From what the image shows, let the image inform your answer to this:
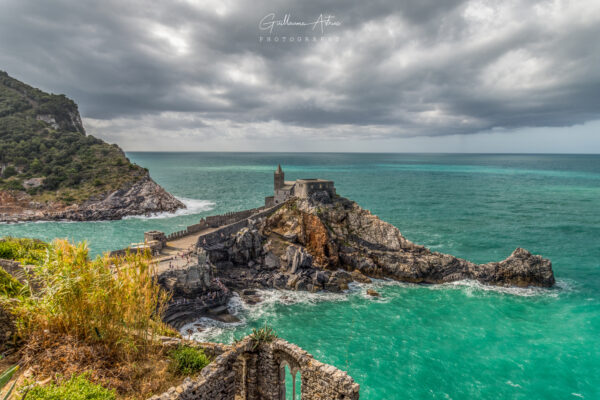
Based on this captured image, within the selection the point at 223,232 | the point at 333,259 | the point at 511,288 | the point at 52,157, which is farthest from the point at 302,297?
the point at 52,157

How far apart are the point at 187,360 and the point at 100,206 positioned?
7436cm

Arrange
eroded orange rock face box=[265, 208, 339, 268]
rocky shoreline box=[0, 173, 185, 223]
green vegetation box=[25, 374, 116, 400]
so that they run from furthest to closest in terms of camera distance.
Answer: rocky shoreline box=[0, 173, 185, 223]
eroded orange rock face box=[265, 208, 339, 268]
green vegetation box=[25, 374, 116, 400]

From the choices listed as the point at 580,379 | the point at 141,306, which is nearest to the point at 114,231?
the point at 141,306

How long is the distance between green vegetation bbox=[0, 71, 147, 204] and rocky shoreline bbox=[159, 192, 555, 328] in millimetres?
53695

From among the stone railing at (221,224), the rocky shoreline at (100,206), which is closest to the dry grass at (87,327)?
the stone railing at (221,224)

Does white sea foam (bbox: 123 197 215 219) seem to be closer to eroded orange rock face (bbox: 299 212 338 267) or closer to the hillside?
the hillside

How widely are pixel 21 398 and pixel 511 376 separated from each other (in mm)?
31138

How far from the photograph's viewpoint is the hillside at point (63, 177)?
226 feet

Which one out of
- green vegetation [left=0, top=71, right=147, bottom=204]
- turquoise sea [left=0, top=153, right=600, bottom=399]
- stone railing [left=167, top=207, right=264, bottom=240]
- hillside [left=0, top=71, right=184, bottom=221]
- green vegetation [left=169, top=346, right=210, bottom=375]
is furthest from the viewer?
green vegetation [left=0, top=71, right=147, bottom=204]

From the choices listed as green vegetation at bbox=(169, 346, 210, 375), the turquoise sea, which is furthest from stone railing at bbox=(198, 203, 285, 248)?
green vegetation at bbox=(169, 346, 210, 375)

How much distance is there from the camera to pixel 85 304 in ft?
31.0

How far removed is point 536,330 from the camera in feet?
101

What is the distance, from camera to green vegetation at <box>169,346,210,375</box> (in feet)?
34.6

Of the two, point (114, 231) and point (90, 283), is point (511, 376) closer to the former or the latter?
point (90, 283)
